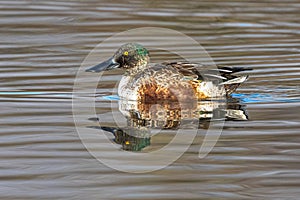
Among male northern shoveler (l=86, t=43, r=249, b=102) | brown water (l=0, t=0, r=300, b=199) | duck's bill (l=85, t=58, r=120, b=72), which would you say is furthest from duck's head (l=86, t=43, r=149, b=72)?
male northern shoveler (l=86, t=43, r=249, b=102)

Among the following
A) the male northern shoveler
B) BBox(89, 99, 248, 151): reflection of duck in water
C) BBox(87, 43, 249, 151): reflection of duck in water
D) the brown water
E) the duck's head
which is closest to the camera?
the brown water

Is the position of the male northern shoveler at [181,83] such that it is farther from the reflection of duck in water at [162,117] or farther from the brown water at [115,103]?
the brown water at [115,103]

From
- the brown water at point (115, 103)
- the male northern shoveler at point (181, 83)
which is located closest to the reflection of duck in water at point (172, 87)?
the male northern shoveler at point (181, 83)

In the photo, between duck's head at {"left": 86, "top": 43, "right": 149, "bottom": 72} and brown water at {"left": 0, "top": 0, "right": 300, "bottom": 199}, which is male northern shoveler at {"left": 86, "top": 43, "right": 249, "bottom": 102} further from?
duck's head at {"left": 86, "top": 43, "right": 149, "bottom": 72}

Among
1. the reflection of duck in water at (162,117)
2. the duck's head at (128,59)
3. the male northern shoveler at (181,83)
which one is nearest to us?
the reflection of duck in water at (162,117)

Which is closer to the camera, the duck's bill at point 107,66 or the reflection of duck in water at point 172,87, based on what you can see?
the reflection of duck in water at point 172,87

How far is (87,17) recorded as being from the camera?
560 inches

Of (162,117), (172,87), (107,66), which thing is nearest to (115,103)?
(172,87)

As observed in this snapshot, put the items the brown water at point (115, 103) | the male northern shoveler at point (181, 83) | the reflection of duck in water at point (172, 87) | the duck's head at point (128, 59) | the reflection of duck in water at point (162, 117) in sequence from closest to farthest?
the brown water at point (115, 103), the reflection of duck in water at point (162, 117), the reflection of duck in water at point (172, 87), the male northern shoveler at point (181, 83), the duck's head at point (128, 59)

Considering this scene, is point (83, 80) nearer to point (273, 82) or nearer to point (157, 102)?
point (157, 102)

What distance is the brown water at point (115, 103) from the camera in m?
5.87

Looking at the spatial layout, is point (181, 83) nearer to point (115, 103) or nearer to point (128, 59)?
point (115, 103)

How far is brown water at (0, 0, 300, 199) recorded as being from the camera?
587 cm

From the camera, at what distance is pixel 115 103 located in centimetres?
899
